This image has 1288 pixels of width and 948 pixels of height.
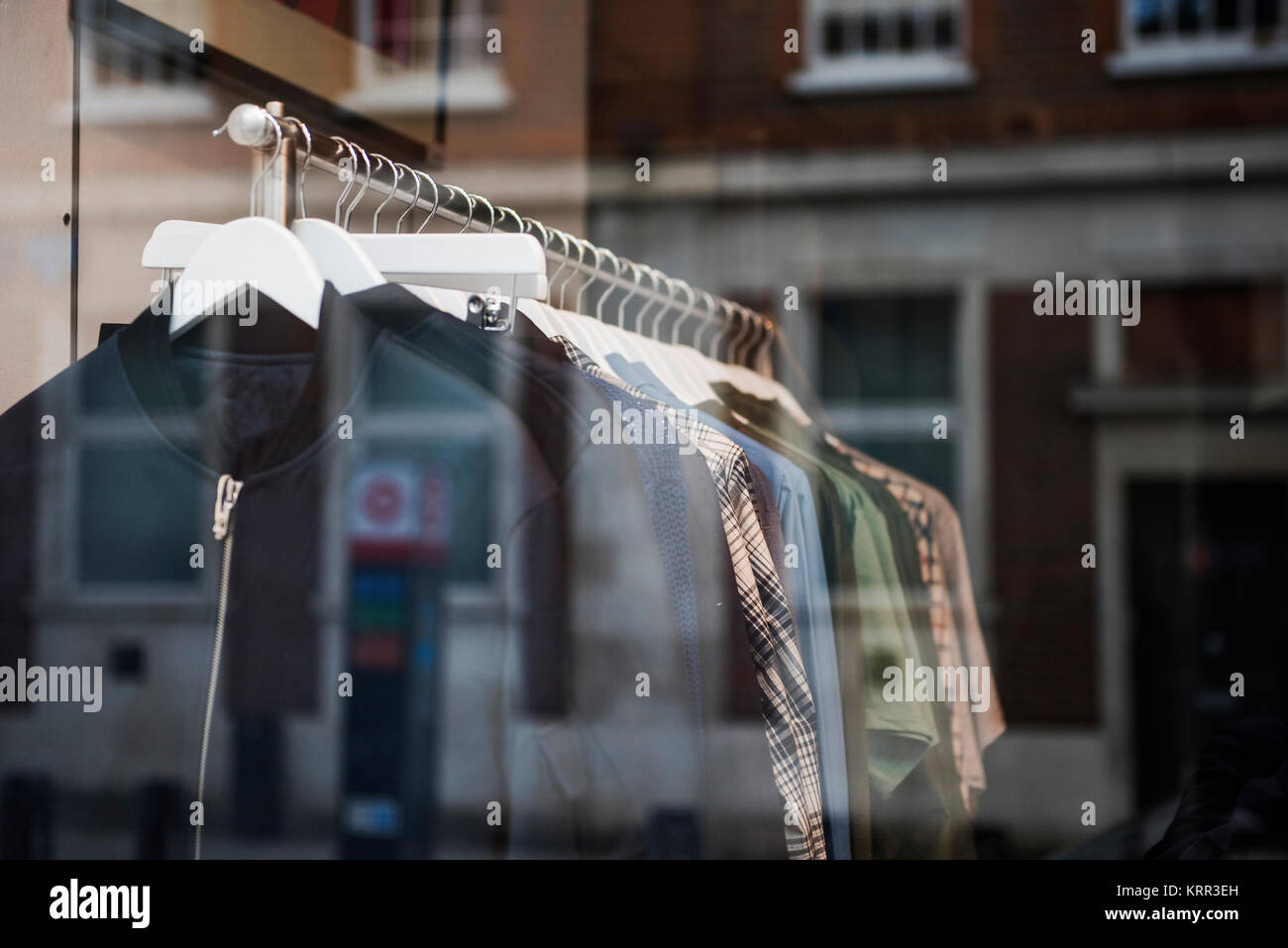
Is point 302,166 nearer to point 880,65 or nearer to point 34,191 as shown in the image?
point 34,191

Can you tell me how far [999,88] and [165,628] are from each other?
185 cm

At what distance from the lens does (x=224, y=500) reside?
803 mm

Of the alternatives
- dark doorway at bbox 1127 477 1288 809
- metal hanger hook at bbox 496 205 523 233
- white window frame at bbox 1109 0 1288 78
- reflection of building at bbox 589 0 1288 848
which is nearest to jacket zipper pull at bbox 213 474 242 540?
metal hanger hook at bbox 496 205 523 233

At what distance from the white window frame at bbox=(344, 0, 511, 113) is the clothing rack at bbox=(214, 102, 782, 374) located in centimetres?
26

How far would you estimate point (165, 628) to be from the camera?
2.72ft

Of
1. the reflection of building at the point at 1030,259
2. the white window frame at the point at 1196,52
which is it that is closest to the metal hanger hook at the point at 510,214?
the reflection of building at the point at 1030,259

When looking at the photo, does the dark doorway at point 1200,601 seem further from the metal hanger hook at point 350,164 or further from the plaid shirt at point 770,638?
the metal hanger hook at point 350,164

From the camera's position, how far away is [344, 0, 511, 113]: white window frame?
1440 mm

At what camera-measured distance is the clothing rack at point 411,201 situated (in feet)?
2.76

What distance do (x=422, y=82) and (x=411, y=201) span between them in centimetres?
71

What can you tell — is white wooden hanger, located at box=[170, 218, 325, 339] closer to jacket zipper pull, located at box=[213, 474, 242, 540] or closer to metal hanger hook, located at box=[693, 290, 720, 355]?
jacket zipper pull, located at box=[213, 474, 242, 540]

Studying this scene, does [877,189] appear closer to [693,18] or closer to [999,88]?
[999,88]
